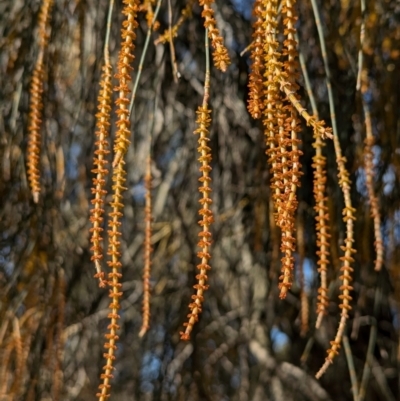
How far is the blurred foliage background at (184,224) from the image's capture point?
116 cm

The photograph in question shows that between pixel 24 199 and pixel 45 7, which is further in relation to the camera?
pixel 24 199

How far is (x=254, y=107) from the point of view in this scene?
0.53 metres

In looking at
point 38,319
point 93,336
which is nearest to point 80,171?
point 38,319

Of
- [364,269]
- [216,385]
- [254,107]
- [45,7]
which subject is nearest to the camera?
[254,107]

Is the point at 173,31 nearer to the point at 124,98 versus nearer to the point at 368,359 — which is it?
the point at 124,98

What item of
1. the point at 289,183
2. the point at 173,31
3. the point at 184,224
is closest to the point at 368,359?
the point at 184,224

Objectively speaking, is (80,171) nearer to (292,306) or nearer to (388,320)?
(292,306)

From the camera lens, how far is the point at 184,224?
1419 millimetres

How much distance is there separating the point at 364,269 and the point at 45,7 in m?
0.76

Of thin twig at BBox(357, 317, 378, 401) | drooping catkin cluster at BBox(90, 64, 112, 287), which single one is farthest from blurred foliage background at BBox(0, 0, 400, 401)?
drooping catkin cluster at BBox(90, 64, 112, 287)

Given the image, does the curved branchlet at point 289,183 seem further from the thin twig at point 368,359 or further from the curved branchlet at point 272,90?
the thin twig at point 368,359

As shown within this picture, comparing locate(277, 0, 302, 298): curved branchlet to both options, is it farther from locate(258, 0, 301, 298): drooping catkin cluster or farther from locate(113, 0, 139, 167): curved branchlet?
locate(113, 0, 139, 167): curved branchlet

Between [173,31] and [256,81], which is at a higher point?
[173,31]

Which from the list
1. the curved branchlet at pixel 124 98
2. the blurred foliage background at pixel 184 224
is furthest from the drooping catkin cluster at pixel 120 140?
the blurred foliage background at pixel 184 224
